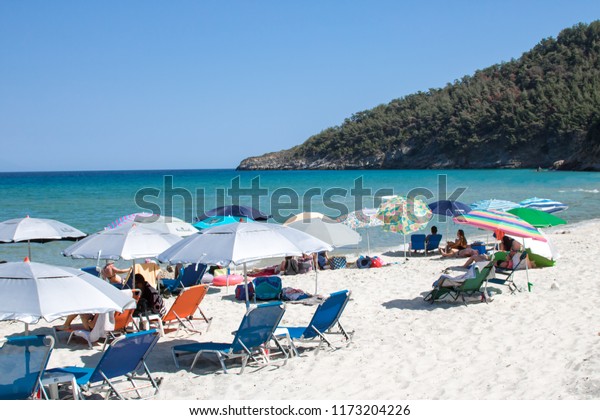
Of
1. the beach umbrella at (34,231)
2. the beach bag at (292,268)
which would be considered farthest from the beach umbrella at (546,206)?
the beach umbrella at (34,231)

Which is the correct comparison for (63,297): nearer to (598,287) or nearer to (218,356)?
(218,356)

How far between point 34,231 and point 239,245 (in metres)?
5.32

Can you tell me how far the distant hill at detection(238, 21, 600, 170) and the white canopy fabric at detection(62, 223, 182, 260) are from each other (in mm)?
72034

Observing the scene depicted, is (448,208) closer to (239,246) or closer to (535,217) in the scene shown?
(535,217)

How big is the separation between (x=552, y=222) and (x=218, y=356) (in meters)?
8.14

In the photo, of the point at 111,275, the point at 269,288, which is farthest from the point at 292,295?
the point at 111,275

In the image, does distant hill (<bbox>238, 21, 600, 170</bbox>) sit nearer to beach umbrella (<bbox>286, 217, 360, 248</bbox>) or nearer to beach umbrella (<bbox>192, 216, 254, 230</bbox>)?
beach umbrella (<bbox>192, 216, 254, 230</bbox>)

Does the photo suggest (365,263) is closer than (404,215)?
Yes

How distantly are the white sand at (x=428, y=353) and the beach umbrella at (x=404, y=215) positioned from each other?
11.7ft

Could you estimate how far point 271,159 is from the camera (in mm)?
161125

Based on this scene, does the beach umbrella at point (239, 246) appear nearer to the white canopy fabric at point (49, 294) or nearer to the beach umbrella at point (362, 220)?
the white canopy fabric at point (49, 294)

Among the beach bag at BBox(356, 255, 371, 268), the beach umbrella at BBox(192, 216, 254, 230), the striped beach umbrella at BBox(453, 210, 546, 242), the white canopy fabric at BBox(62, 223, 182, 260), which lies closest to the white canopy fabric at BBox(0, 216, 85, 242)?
the white canopy fabric at BBox(62, 223, 182, 260)

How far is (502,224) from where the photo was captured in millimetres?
9641

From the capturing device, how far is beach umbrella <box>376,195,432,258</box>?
1418 cm
